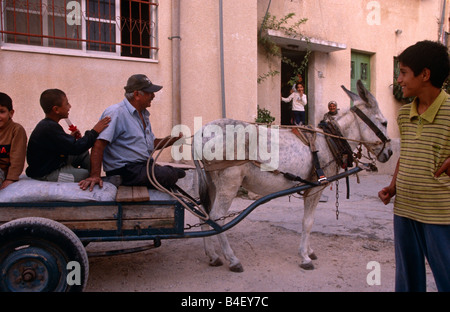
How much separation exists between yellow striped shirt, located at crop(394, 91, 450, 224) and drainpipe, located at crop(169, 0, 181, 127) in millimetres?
4358

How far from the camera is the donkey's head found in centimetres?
347

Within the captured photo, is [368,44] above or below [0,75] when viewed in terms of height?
above

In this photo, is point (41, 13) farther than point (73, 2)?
No

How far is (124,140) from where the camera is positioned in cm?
290

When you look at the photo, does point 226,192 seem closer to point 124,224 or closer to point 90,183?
point 124,224

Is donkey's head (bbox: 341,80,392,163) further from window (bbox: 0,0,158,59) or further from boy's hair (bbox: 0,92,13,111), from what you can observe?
window (bbox: 0,0,158,59)

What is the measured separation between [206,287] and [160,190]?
0.96 m

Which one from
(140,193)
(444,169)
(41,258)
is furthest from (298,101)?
(41,258)

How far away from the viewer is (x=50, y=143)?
2.60 m

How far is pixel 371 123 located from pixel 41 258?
Answer: 3.17 m

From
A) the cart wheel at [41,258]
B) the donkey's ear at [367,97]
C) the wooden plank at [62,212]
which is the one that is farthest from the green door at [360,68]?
the cart wheel at [41,258]

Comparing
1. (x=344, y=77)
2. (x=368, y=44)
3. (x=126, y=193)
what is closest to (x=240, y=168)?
(x=126, y=193)

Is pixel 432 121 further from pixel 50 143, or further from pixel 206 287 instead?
pixel 50 143

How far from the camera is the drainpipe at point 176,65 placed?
19.0ft
